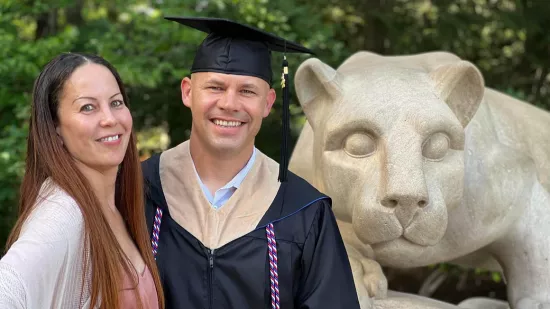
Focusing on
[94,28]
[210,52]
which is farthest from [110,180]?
[94,28]

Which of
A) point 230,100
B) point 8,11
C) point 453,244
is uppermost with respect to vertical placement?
point 8,11

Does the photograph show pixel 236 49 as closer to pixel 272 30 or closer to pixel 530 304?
pixel 530 304

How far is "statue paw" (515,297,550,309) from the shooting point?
3.17 m

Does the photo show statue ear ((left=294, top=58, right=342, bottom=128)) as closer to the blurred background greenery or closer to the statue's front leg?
the statue's front leg

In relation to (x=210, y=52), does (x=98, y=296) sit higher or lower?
lower

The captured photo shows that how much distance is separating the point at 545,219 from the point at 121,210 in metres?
1.78

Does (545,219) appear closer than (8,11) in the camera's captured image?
Yes

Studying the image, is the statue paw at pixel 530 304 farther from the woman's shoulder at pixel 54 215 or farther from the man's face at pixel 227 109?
the woman's shoulder at pixel 54 215

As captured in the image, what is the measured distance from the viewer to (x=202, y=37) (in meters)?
4.83

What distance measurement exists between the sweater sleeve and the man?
1.50 ft

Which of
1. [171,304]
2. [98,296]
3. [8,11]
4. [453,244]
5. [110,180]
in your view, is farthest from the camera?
[8,11]

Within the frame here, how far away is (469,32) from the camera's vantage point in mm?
6137

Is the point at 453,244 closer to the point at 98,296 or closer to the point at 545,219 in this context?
the point at 545,219

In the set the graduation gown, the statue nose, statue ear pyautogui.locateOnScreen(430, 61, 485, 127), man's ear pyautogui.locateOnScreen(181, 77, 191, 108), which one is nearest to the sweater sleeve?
the graduation gown
